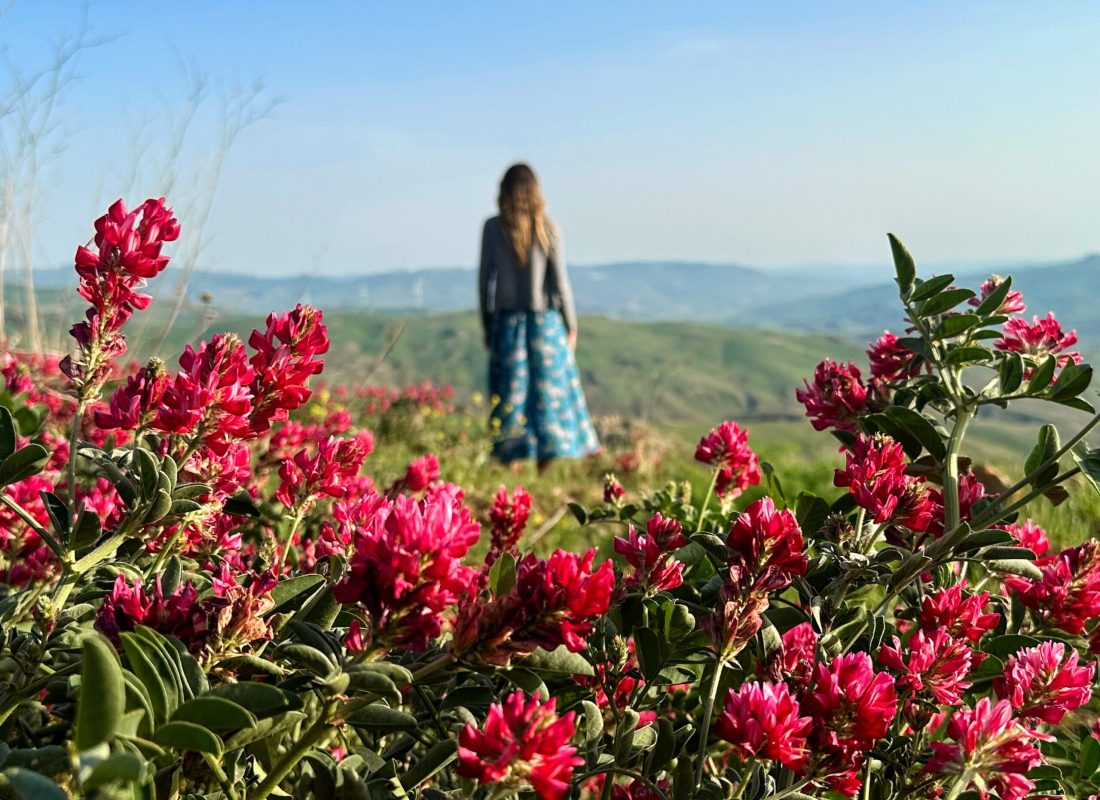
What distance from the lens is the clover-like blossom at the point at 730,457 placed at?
1857mm

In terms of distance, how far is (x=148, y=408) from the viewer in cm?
113

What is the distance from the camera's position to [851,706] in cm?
94

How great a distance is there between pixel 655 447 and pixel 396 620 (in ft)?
30.2

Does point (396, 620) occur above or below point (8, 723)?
above

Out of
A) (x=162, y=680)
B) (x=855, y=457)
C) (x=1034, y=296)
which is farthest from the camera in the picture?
(x=1034, y=296)

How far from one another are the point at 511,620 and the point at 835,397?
993 millimetres

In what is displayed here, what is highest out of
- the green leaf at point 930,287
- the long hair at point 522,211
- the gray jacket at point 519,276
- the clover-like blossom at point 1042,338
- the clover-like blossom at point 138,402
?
the long hair at point 522,211

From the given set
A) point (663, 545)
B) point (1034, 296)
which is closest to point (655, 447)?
point (663, 545)

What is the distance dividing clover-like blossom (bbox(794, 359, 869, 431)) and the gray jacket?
7433 mm

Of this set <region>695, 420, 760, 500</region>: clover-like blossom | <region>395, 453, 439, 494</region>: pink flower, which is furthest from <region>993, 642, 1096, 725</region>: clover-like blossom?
<region>395, 453, 439, 494</region>: pink flower

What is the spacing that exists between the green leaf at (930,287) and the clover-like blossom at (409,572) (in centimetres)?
98

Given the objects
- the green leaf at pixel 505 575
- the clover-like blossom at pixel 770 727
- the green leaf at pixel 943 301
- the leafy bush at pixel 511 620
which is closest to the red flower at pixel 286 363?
the leafy bush at pixel 511 620

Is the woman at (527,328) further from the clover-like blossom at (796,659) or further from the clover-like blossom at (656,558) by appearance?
the clover-like blossom at (796,659)

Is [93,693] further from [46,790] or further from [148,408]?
[148,408]
